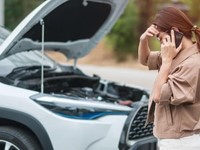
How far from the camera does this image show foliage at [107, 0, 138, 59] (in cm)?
1833

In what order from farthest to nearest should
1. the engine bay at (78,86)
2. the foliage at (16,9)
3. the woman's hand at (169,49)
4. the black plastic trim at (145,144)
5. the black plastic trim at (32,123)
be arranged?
the foliage at (16,9), the engine bay at (78,86), the black plastic trim at (145,144), the black plastic trim at (32,123), the woman's hand at (169,49)

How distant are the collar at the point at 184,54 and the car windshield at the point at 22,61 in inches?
81.5

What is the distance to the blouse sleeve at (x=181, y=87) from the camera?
3459mm

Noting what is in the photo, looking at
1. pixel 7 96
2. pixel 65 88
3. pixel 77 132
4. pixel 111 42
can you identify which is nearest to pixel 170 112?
pixel 77 132

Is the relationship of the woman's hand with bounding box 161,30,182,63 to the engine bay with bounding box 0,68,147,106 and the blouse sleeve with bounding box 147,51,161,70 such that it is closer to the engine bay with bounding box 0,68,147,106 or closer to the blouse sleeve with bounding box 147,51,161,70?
the blouse sleeve with bounding box 147,51,161,70

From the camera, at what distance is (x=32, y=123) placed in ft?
14.9

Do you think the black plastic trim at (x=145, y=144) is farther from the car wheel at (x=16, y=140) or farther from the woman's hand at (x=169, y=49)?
the woman's hand at (x=169, y=49)

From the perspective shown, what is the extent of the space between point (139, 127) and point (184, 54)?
1464 millimetres

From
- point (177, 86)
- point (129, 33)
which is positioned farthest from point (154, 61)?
point (129, 33)

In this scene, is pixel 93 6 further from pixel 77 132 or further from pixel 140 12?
pixel 140 12

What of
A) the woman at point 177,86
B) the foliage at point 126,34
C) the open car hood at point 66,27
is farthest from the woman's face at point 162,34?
the foliage at point 126,34

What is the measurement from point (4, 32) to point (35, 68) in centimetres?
52

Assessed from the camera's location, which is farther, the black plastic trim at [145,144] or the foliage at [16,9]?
the foliage at [16,9]

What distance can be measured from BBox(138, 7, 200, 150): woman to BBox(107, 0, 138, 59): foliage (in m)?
14.6
